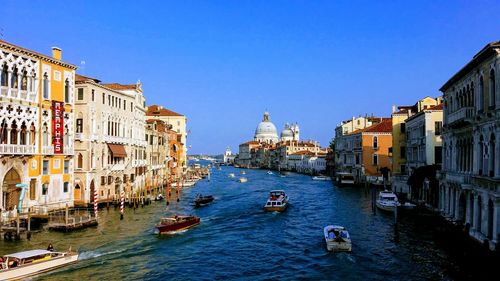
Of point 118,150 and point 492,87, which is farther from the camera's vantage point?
point 118,150

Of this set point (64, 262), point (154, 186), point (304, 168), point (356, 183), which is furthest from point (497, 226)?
point (304, 168)

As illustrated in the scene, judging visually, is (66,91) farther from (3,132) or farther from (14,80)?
(3,132)

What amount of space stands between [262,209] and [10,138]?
21.1 metres

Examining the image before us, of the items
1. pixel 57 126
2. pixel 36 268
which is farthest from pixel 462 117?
pixel 57 126

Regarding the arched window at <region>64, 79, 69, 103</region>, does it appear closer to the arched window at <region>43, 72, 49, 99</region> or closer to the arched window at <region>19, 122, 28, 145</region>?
the arched window at <region>43, 72, 49, 99</region>

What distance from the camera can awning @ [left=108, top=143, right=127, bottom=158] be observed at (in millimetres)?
39250

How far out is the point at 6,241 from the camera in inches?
924

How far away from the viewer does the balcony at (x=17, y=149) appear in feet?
86.3

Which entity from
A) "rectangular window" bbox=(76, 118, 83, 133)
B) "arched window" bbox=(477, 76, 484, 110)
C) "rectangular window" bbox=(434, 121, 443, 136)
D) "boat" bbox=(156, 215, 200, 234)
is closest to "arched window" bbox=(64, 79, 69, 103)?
"rectangular window" bbox=(76, 118, 83, 133)

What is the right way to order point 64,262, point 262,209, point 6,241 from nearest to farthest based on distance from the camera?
1. point 64,262
2. point 6,241
3. point 262,209

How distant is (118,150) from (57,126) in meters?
9.77

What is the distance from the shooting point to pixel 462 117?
76.7 ft

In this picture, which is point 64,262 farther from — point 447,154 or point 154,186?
point 154,186

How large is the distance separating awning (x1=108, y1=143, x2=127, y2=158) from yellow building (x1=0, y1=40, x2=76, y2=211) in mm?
6012
